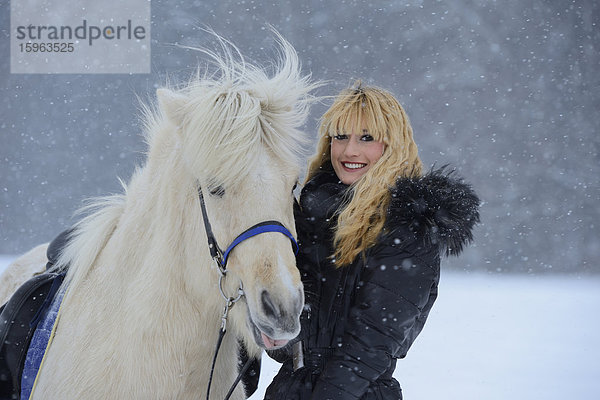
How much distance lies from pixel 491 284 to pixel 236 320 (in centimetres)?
987

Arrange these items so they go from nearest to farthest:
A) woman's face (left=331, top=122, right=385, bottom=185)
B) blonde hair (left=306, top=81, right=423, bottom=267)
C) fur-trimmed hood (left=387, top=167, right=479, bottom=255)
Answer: fur-trimmed hood (left=387, top=167, right=479, bottom=255)
blonde hair (left=306, top=81, right=423, bottom=267)
woman's face (left=331, top=122, right=385, bottom=185)

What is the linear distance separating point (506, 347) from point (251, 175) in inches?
227

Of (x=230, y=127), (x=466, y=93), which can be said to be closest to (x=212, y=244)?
(x=230, y=127)

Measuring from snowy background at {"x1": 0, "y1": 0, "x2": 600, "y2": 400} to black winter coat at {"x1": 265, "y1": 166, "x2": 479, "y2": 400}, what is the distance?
31.9 feet

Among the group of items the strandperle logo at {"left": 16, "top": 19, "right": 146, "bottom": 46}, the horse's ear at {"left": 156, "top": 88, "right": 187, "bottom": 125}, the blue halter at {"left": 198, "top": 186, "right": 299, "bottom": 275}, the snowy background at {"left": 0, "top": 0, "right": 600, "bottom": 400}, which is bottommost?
the blue halter at {"left": 198, "top": 186, "right": 299, "bottom": 275}

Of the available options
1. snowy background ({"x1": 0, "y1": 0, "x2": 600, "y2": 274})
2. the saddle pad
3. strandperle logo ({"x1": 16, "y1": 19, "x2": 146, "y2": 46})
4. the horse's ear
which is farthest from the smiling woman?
strandperle logo ({"x1": 16, "y1": 19, "x2": 146, "y2": 46})

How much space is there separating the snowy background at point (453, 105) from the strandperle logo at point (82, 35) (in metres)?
0.26

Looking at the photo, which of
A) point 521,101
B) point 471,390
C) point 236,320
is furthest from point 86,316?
point 521,101

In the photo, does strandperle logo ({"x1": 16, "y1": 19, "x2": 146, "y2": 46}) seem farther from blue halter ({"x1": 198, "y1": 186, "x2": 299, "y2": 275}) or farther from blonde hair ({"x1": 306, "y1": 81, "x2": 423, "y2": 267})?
blue halter ({"x1": 198, "y1": 186, "x2": 299, "y2": 275})

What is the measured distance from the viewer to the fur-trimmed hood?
176 centimetres

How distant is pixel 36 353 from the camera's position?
2029 millimetres

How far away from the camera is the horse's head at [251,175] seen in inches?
61.8

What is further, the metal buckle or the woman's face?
the woman's face

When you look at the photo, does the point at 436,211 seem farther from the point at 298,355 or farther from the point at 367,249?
the point at 298,355
